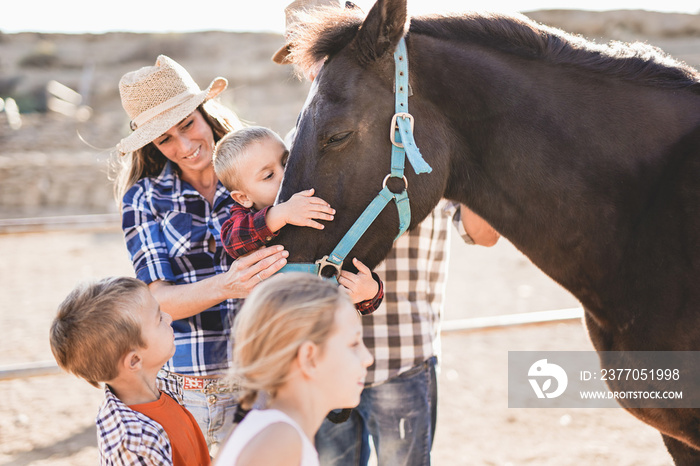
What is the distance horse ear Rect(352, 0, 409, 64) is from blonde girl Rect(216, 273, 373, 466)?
919 mm

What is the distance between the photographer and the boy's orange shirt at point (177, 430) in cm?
163

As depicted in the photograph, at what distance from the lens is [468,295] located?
848 centimetres

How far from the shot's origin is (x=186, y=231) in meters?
2.12

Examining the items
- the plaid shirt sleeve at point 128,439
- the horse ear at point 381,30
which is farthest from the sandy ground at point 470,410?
the plaid shirt sleeve at point 128,439

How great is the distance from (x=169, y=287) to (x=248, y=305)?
0.87m

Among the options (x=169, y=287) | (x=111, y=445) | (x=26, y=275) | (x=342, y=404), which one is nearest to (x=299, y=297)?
(x=342, y=404)

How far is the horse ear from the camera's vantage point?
180cm

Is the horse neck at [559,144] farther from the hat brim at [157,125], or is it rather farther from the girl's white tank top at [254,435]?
the girl's white tank top at [254,435]

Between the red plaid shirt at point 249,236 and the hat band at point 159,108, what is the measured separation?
0.62m

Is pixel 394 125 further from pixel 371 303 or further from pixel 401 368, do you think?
pixel 401 368

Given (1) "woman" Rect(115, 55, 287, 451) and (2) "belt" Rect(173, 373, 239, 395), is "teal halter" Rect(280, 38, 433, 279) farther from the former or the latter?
(2) "belt" Rect(173, 373, 239, 395)

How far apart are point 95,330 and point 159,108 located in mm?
1059

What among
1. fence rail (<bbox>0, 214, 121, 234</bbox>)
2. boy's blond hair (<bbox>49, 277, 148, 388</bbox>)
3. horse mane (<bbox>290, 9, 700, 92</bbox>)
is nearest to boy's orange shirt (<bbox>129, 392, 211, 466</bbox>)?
boy's blond hair (<bbox>49, 277, 148, 388</bbox>)

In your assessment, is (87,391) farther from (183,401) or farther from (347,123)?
(347,123)
